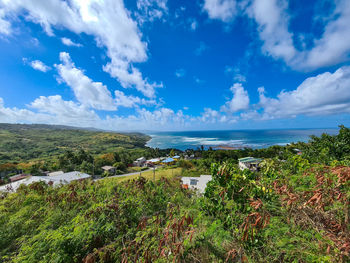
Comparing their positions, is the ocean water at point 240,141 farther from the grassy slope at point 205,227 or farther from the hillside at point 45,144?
the grassy slope at point 205,227

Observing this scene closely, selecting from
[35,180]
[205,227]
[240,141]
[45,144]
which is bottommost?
[45,144]


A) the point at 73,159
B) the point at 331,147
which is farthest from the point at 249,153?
the point at 73,159

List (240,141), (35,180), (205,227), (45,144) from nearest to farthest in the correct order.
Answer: (205,227), (35,180), (45,144), (240,141)

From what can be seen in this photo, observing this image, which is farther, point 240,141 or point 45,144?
point 240,141

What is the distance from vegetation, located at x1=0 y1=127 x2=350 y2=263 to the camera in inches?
53.3

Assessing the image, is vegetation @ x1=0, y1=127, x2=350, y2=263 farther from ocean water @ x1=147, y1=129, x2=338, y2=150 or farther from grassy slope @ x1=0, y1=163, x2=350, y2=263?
ocean water @ x1=147, y1=129, x2=338, y2=150

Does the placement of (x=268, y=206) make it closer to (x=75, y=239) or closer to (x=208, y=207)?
(x=208, y=207)

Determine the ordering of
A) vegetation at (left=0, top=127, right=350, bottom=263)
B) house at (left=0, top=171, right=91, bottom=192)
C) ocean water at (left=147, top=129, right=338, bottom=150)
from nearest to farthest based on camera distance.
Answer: vegetation at (left=0, top=127, right=350, bottom=263), house at (left=0, top=171, right=91, bottom=192), ocean water at (left=147, top=129, right=338, bottom=150)

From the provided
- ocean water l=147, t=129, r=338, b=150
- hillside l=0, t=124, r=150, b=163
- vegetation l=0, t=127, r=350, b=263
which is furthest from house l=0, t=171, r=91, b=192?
ocean water l=147, t=129, r=338, b=150

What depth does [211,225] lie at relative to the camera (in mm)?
2043

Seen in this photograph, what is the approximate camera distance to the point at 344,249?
3.66 feet

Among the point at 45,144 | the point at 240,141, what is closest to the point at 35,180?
the point at 240,141

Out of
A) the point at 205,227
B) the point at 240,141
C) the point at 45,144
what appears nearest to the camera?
the point at 205,227

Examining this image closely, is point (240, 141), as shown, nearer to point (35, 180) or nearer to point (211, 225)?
point (35, 180)
